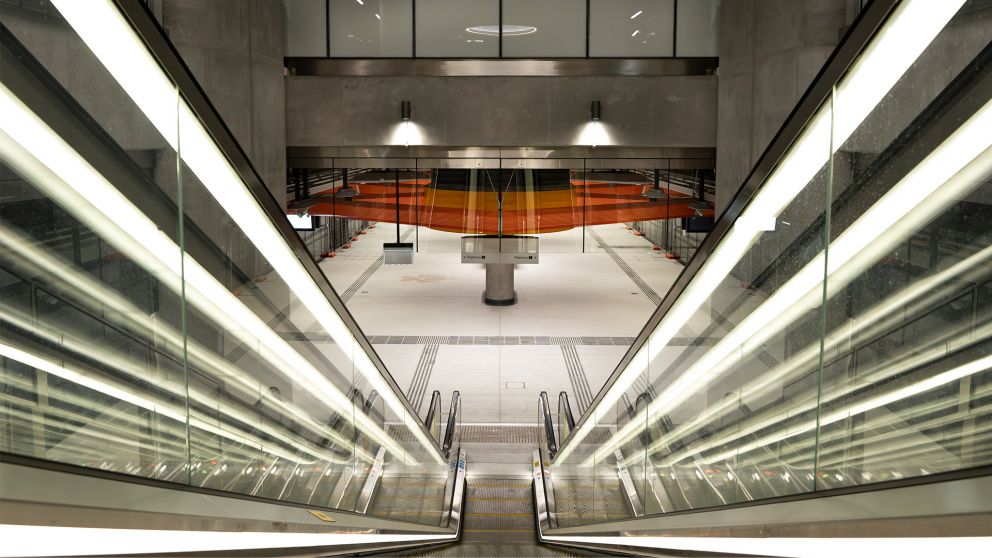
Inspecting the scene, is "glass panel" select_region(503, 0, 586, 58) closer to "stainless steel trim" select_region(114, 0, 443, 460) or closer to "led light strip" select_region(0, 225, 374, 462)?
"stainless steel trim" select_region(114, 0, 443, 460)

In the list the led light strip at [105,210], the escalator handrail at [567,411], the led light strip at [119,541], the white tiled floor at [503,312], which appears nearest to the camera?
the led light strip at [119,541]

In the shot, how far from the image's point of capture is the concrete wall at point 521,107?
14117mm

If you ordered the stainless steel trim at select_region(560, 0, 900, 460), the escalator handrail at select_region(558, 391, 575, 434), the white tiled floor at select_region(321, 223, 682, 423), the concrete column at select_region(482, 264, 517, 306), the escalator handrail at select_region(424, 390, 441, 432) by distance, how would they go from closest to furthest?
the stainless steel trim at select_region(560, 0, 900, 460)
the escalator handrail at select_region(558, 391, 575, 434)
the escalator handrail at select_region(424, 390, 441, 432)
the white tiled floor at select_region(321, 223, 682, 423)
the concrete column at select_region(482, 264, 517, 306)

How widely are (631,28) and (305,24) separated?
18.3ft

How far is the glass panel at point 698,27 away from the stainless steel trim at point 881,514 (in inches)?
523

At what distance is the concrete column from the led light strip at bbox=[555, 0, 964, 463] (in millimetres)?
11809

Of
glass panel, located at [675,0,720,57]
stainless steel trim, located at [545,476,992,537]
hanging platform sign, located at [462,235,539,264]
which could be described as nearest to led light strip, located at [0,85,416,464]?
stainless steel trim, located at [545,476,992,537]

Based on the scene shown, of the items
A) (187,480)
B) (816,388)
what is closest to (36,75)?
(187,480)

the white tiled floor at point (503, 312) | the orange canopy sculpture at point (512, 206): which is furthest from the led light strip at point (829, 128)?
the orange canopy sculpture at point (512, 206)

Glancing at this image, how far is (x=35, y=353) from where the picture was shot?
132 cm

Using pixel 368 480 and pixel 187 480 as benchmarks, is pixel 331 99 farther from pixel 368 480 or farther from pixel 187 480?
pixel 187 480

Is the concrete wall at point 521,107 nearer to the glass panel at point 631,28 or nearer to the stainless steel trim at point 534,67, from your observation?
the stainless steel trim at point 534,67

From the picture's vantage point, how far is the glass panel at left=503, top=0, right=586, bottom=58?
14023 mm

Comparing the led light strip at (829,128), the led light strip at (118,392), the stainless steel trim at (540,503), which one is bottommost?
the stainless steel trim at (540,503)
